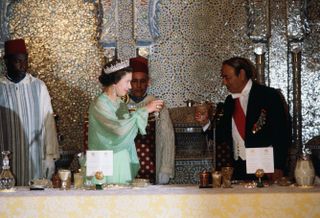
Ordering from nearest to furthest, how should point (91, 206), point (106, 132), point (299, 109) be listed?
point (91, 206) → point (106, 132) → point (299, 109)

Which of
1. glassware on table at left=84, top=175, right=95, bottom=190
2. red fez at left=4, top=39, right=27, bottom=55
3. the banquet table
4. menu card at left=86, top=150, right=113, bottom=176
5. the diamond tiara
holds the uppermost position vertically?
red fez at left=4, top=39, right=27, bottom=55

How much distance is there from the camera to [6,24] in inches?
327

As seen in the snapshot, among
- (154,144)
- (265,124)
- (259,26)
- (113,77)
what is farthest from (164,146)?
(259,26)

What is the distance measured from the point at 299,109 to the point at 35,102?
256 cm

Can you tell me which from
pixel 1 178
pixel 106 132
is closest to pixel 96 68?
pixel 106 132

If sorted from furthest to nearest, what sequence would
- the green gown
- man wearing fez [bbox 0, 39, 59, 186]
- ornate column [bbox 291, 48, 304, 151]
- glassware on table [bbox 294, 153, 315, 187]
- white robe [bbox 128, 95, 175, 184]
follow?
ornate column [bbox 291, 48, 304, 151] < man wearing fez [bbox 0, 39, 59, 186] < white robe [bbox 128, 95, 175, 184] < the green gown < glassware on table [bbox 294, 153, 315, 187]

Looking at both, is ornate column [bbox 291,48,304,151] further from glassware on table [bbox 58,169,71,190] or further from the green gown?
glassware on table [bbox 58,169,71,190]

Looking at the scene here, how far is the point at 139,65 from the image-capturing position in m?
7.63

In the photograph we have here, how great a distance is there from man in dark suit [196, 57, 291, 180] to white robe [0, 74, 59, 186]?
161 cm

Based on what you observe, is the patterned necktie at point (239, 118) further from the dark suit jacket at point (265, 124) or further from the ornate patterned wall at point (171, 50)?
the ornate patterned wall at point (171, 50)

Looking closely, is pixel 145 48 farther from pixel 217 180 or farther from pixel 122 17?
pixel 217 180

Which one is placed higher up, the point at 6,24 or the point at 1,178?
the point at 6,24

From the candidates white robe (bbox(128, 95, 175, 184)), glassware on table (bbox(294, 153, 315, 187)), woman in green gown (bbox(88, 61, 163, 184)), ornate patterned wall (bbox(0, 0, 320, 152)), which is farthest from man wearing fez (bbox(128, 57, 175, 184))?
glassware on table (bbox(294, 153, 315, 187))

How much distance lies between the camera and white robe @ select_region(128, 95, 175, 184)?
734 cm
